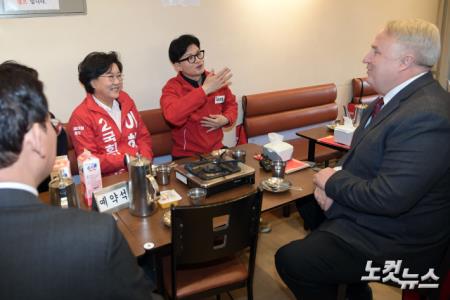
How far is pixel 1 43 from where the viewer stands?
8.36 feet

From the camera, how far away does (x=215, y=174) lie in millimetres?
1855

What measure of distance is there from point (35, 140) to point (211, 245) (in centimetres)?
88

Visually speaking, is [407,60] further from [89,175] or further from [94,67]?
[94,67]

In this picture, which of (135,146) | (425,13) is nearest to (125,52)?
(135,146)

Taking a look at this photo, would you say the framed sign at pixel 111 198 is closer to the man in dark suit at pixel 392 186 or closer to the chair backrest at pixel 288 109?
the man in dark suit at pixel 392 186

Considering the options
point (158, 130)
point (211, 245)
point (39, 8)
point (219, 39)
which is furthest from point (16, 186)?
point (219, 39)

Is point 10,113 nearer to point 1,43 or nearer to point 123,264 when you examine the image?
point 123,264

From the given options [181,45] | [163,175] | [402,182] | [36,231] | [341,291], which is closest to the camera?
[36,231]

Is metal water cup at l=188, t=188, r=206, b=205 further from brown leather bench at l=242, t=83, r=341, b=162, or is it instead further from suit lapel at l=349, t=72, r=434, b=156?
brown leather bench at l=242, t=83, r=341, b=162

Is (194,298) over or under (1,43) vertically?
under

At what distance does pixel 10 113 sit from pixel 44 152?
0.38 feet

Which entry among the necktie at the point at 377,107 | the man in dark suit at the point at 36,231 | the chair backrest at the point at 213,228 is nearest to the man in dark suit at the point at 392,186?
the necktie at the point at 377,107

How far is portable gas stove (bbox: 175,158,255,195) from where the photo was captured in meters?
1.80

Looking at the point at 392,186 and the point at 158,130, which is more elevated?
the point at 392,186
